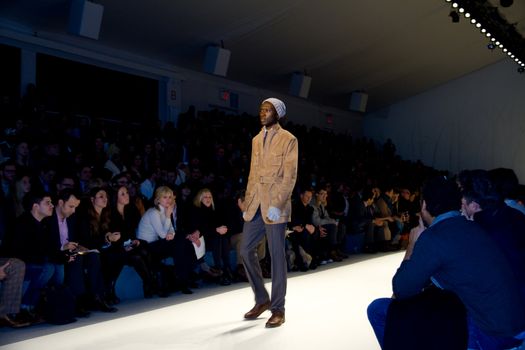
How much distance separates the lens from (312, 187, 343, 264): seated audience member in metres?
6.50

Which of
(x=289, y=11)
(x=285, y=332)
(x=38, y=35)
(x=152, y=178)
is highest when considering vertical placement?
(x=289, y=11)

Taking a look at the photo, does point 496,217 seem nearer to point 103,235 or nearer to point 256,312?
point 256,312

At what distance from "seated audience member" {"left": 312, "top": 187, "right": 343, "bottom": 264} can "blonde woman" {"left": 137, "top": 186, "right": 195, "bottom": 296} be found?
2.25 metres

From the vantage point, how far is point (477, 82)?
45.0 feet

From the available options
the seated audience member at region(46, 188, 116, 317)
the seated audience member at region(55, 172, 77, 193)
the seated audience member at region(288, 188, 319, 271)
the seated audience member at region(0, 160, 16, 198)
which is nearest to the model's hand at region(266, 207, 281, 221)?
the seated audience member at region(46, 188, 116, 317)

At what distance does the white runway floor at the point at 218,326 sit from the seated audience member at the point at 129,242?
21 cm

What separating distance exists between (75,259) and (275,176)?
1.50 meters

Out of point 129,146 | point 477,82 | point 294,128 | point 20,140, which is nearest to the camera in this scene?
point 20,140

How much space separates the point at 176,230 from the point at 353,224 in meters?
3.31

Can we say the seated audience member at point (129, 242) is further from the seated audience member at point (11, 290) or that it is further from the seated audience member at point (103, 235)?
the seated audience member at point (11, 290)

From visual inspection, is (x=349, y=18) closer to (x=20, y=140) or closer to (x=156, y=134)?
(x=156, y=134)

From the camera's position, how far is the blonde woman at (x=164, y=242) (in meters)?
4.48

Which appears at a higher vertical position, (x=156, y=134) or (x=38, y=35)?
(x=38, y=35)

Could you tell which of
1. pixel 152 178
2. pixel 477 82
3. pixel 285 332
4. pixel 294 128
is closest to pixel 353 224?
pixel 152 178
